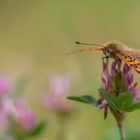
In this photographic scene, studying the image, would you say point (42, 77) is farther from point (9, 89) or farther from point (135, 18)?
point (9, 89)

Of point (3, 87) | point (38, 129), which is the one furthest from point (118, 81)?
point (3, 87)

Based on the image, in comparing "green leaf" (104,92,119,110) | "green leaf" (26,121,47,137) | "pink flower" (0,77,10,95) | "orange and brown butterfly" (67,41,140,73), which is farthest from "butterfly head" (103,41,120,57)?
"pink flower" (0,77,10,95)

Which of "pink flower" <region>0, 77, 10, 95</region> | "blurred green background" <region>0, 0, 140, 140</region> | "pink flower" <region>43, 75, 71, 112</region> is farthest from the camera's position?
"blurred green background" <region>0, 0, 140, 140</region>

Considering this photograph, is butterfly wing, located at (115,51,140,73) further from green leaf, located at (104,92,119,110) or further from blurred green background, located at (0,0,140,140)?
blurred green background, located at (0,0,140,140)

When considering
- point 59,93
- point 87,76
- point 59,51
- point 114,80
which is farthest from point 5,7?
point 114,80

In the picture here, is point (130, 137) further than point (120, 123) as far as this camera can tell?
Yes

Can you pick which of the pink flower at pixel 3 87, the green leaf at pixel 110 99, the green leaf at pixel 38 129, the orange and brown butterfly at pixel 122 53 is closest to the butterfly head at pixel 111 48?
the orange and brown butterfly at pixel 122 53
